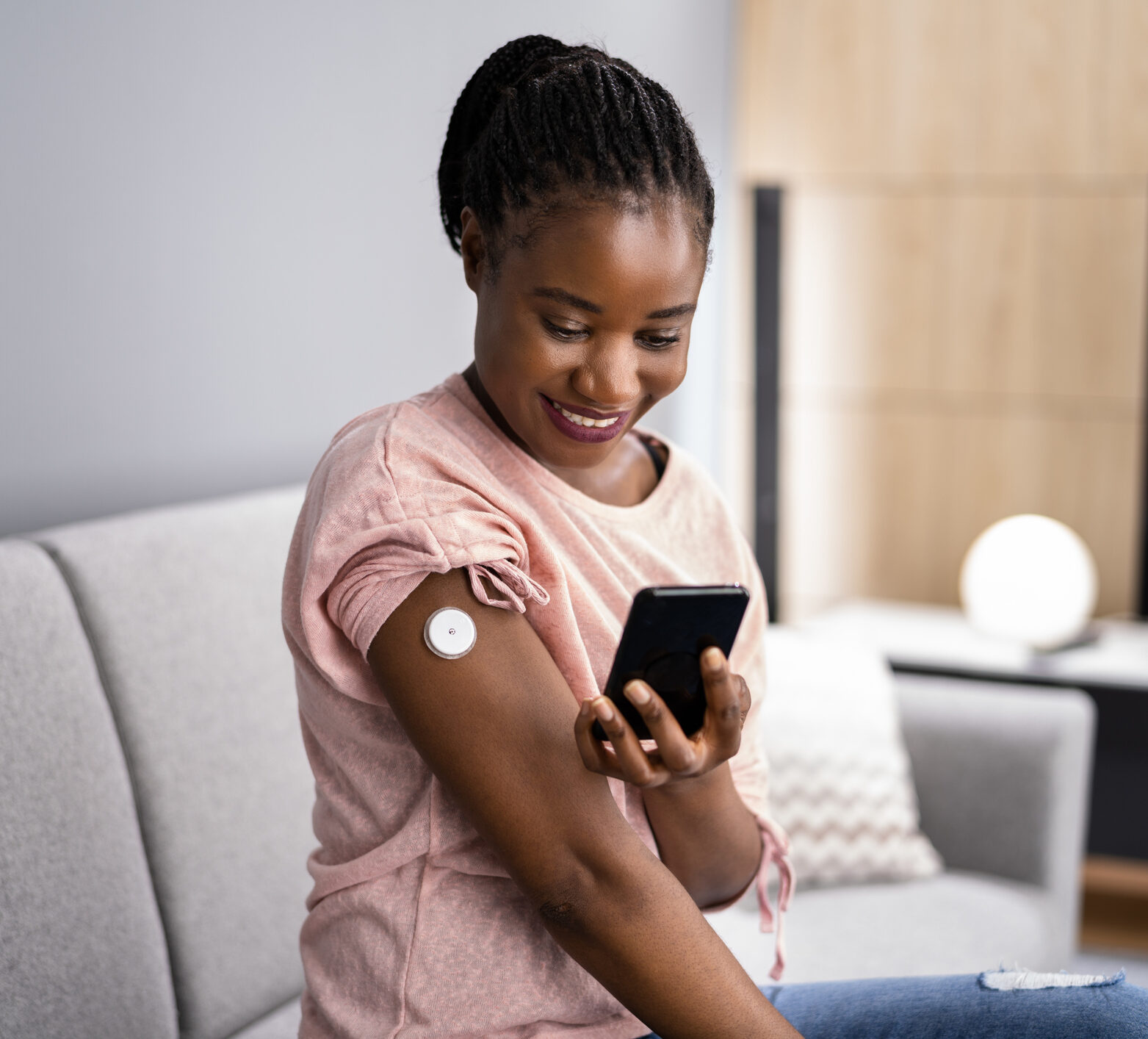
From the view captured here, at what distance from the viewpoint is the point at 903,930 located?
5.47 feet

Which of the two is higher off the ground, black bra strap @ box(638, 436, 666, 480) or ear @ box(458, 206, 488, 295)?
ear @ box(458, 206, 488, 295)

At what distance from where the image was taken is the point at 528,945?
0.86 meters

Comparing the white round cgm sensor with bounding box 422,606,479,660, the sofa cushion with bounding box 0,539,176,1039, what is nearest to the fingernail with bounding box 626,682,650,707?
the white round cgm sensor with bounding box 422,606,479,660

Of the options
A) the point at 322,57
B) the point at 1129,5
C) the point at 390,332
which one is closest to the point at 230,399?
the point at 390,332

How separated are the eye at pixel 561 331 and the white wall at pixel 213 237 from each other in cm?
67

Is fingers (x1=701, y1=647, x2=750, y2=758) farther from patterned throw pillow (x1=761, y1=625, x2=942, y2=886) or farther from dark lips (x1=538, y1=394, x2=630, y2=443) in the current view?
patterned throw pillow (x1=761, y1=625, x2=942, y2=886)

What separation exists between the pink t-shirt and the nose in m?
0.10

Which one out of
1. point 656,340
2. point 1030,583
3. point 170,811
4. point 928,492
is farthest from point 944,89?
point 170,811

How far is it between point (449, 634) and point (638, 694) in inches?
5.3

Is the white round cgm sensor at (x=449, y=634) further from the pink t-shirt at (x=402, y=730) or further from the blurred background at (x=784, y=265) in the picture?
the blurred background at (x=784, y=265)

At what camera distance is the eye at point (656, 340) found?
2.81 ft

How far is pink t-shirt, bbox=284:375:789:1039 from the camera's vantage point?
0.79m

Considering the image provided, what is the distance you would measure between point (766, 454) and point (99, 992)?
79.7 inches

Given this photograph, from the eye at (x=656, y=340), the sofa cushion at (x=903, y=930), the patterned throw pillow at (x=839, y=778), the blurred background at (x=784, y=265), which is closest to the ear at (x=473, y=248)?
the eye at (x=656, y=340)
